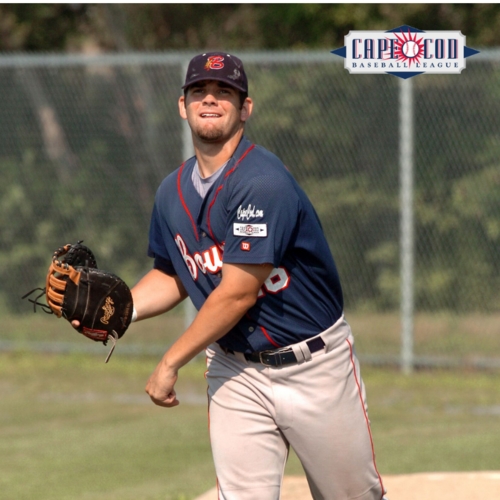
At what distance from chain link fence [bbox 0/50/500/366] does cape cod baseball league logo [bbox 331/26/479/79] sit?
2.49 ft

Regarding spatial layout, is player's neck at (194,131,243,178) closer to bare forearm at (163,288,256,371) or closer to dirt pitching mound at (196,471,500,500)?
bare forearm at (163,288,256,371)

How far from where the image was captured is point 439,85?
8.71 meters

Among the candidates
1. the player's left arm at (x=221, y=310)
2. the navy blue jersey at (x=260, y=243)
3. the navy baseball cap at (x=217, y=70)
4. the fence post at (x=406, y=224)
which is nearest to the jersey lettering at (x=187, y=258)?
the navy blue jersey at (x=260, y=243)

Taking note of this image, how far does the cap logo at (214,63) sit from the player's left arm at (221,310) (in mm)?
793

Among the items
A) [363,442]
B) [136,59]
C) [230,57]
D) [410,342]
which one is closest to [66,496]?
[363,442]

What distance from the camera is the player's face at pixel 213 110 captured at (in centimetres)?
381

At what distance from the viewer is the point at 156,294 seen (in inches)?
171

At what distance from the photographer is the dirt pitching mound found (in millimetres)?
5277

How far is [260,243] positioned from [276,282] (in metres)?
0.26

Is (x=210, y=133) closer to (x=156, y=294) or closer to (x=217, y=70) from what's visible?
(x=217, y=70)

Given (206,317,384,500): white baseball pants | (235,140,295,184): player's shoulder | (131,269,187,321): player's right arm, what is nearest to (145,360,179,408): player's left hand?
(206,317,384,500): white baseball pants

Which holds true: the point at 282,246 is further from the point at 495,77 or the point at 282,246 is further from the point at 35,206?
the point at 35,206

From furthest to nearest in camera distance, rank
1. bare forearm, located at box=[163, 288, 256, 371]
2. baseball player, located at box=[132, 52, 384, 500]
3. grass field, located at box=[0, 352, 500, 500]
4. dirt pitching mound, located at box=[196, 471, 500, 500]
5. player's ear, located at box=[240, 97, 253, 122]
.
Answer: grass field, located at box=[0, 352, 500, 500] → dirt pitching mound, located at box=[196, 471, 500, 500] → player's ear, located at box=[240, 97, 253, 122] → baseball player, located at box=[132, 52, 384, 500] → bare forearm, located at box=[163, 288, 256, 371]

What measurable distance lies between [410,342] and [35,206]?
4.04 meters
